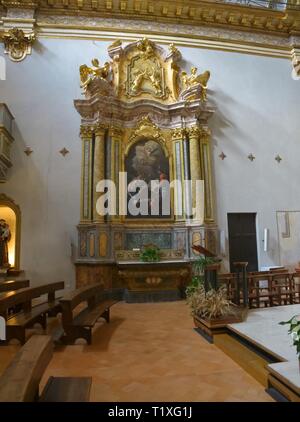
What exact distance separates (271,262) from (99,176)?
6375 mm

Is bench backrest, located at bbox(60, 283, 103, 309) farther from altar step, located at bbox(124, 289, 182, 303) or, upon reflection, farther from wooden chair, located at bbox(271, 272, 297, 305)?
wooden chair, located at bbox(271, 272, 297, 305)

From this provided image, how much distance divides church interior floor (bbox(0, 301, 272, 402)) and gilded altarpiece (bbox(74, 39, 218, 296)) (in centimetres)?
349

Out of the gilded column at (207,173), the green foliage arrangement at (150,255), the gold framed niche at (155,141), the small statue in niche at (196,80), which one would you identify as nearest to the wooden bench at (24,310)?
the green foliage arrangement at (150,255)

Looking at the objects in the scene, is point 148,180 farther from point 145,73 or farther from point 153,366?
point 153,366

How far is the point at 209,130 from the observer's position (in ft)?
34.3

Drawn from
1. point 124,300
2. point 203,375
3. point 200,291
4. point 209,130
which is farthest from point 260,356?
point 209,130

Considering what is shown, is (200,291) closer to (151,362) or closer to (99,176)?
(151,362)

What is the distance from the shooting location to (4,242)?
29.2 ft

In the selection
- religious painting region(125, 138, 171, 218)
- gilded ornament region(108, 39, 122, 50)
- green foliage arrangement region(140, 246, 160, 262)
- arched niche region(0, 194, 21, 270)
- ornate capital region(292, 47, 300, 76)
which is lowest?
green foliage arrangement region(140, 246, 160, 262)

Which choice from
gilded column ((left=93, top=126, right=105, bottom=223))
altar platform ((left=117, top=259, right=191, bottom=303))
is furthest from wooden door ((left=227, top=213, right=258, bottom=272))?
gilded column ((left=93, top=126, right=105, bottom=223))

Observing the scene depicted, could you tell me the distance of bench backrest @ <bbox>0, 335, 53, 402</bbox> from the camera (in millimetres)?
1805

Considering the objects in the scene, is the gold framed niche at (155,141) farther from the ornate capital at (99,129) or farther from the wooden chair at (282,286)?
the wooden chair at (282,286)

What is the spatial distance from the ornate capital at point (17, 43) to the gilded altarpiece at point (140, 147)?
2.09 m

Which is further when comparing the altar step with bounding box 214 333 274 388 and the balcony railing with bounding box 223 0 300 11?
the balcony railing with bounding box 223 0 300 11
